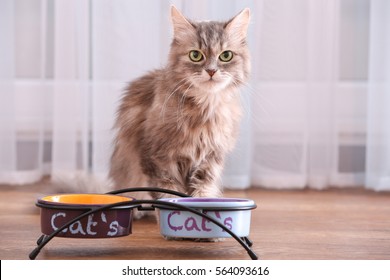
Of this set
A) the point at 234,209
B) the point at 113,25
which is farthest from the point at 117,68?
the point at 234,209

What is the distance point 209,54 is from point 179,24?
0.13 meters

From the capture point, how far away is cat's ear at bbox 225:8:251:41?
1.81m

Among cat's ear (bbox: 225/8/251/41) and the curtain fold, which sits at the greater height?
cat's ear (bbox: 225/8/251/41)

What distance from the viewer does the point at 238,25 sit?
1837 mm

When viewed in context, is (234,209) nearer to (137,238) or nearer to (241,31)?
(137,238)

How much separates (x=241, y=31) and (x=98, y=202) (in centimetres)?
Result: 66

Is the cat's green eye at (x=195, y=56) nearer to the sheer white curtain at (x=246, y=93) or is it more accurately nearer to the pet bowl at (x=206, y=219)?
the pet bowl at (x=206, y=219)

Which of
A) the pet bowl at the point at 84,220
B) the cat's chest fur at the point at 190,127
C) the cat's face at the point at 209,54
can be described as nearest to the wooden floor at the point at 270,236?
the pet bowl at the point at 84,220

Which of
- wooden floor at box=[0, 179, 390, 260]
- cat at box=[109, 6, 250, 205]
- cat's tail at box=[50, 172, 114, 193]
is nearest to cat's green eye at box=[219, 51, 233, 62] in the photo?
cat at box=[109, 6, 250, 205]

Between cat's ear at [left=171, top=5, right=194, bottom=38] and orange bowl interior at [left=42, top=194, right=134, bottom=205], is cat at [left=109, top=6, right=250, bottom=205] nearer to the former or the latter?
cat's ear at [left=171, top=5, right=194, bottom=38]

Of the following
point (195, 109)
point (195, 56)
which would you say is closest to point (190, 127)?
point (195, 109)

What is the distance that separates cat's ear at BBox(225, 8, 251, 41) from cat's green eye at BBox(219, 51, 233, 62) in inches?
2.2

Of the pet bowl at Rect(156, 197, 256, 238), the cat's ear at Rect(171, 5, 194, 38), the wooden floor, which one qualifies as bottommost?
the wooden floor

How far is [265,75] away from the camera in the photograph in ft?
8.64
